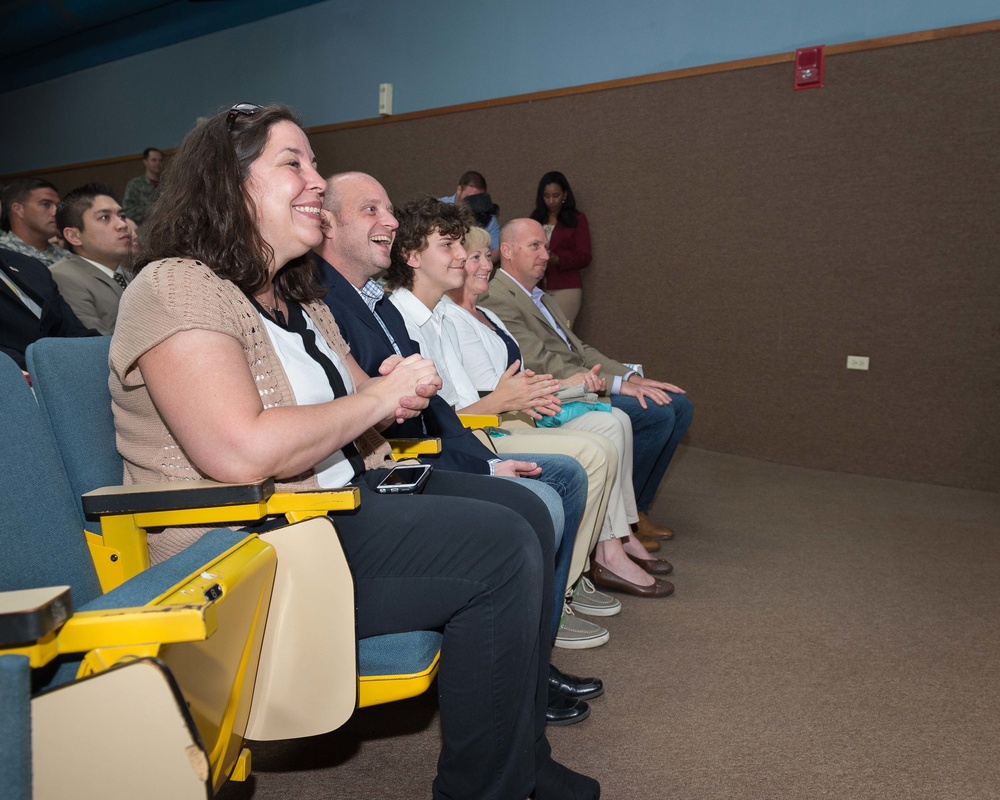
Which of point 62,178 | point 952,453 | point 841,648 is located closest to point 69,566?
point 841,648

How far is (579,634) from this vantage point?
7.18ft

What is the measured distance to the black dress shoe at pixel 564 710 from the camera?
1.78m

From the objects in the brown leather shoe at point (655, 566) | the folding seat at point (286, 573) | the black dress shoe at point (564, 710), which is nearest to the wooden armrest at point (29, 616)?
the folding seat at point (286, 573)

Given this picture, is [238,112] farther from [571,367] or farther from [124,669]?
[571,367]

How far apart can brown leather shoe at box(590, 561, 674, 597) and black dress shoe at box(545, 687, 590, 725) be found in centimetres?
74

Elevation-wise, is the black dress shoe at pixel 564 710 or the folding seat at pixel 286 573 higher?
the folding seat at pixel 286 573

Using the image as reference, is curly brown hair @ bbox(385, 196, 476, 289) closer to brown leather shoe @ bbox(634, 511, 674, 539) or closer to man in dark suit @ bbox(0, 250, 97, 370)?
man in dark suit @ bbox(0, 250, 97, 370)

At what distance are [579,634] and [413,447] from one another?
0.76 metres

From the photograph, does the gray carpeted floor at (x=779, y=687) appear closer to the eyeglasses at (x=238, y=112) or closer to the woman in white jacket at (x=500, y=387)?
the woman in white jacket at (x=500, y=387)

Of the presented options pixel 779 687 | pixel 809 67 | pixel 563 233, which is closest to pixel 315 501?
pixel 779 687

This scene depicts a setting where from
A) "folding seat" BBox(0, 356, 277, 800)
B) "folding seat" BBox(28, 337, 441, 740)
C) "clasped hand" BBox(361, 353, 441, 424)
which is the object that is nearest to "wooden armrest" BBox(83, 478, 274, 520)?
"folding seat" BBox(28, 337, 441, 740)

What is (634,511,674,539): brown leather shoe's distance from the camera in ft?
10.1

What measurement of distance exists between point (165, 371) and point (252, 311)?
20cm

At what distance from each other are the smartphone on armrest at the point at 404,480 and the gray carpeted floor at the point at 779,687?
22.2 inches
